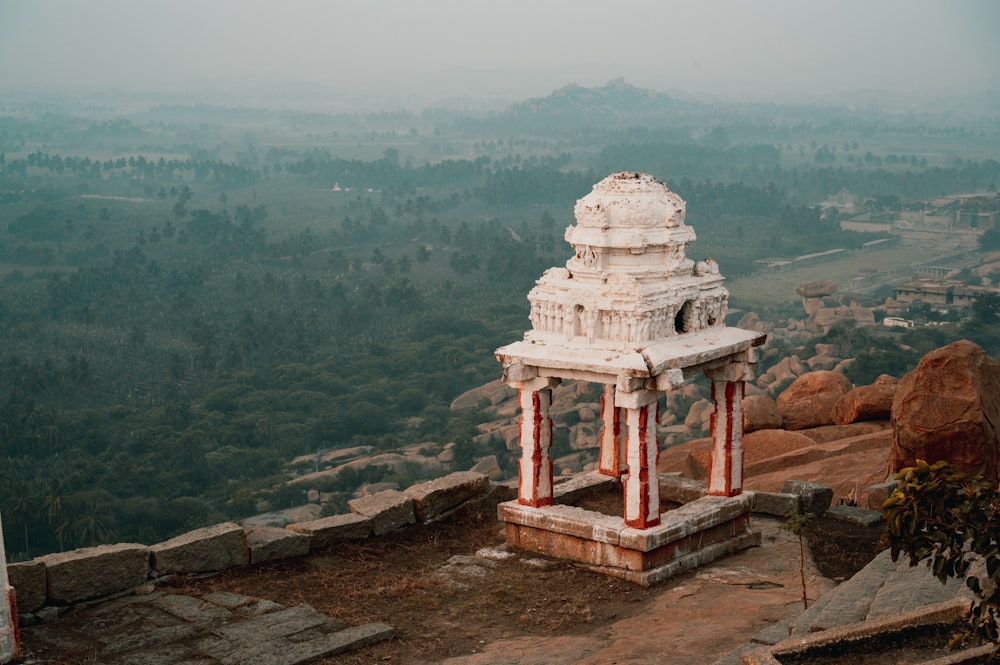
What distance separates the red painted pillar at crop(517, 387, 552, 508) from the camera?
10477 millimetres

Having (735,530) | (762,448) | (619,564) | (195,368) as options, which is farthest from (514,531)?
(195,368)

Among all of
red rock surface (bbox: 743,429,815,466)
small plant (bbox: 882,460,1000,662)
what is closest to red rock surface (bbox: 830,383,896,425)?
red rock surface (bbox: 743,429,815,466)

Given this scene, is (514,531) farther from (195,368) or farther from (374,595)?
(195,368)

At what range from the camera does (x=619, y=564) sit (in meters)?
9.84

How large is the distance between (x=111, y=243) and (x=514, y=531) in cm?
8824

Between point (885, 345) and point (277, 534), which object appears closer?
point (277, 534)

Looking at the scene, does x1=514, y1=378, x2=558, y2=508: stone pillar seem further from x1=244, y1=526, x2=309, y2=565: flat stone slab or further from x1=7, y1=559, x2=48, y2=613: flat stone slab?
x1=7, y1=559, x2=48, y2=613: flat stone slab

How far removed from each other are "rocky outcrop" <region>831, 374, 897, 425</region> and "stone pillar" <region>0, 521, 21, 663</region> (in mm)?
11079

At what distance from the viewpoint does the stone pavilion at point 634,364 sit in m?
9.82

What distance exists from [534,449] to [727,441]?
1624mm

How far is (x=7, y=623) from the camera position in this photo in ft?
25.7

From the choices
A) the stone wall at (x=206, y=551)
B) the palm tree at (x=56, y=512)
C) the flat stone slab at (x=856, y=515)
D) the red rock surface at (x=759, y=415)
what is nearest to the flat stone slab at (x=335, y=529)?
the stone wall at (x=206, y=551)

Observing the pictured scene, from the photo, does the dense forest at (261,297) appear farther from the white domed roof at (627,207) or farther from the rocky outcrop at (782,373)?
the white domed roof at (627,207)

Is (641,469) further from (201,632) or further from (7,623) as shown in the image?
(7,623)
